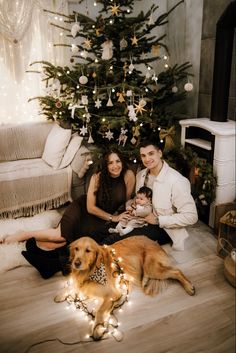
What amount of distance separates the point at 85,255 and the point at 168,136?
39.8 inches

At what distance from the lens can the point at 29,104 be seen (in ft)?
9.61

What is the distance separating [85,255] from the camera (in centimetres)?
150

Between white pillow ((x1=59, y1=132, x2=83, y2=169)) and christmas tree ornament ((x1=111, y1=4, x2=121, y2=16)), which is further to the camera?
white pillow ((x1=59, y1=132, x2=83, y2=169))

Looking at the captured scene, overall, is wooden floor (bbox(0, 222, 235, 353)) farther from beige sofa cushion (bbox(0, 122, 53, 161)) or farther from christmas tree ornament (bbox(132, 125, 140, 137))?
beige sofa cushion (bbox(0, 122, 53, 161))

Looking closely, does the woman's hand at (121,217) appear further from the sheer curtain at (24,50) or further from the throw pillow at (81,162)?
the sheer curtain at (24,50)

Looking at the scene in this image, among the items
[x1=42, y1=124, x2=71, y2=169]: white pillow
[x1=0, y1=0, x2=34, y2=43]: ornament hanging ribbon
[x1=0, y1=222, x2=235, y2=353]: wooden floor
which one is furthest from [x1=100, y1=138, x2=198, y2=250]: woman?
[x1=0, y1=0, x2=34, y2=43]: ornament hanging ribbon

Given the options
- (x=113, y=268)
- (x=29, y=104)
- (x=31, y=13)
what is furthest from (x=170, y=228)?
(x=31, y=13)

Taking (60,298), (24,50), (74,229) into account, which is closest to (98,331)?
(60,298)

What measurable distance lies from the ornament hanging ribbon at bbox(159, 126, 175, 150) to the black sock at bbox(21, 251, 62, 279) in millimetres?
1006

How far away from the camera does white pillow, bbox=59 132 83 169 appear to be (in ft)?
7.95

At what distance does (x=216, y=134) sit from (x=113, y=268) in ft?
2.67

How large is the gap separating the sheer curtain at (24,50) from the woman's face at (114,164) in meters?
1.38

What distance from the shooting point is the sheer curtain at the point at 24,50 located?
2613 mm

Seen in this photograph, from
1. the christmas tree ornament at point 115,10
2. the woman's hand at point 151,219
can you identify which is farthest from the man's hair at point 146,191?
the christmas tree ornament at point 115,10
